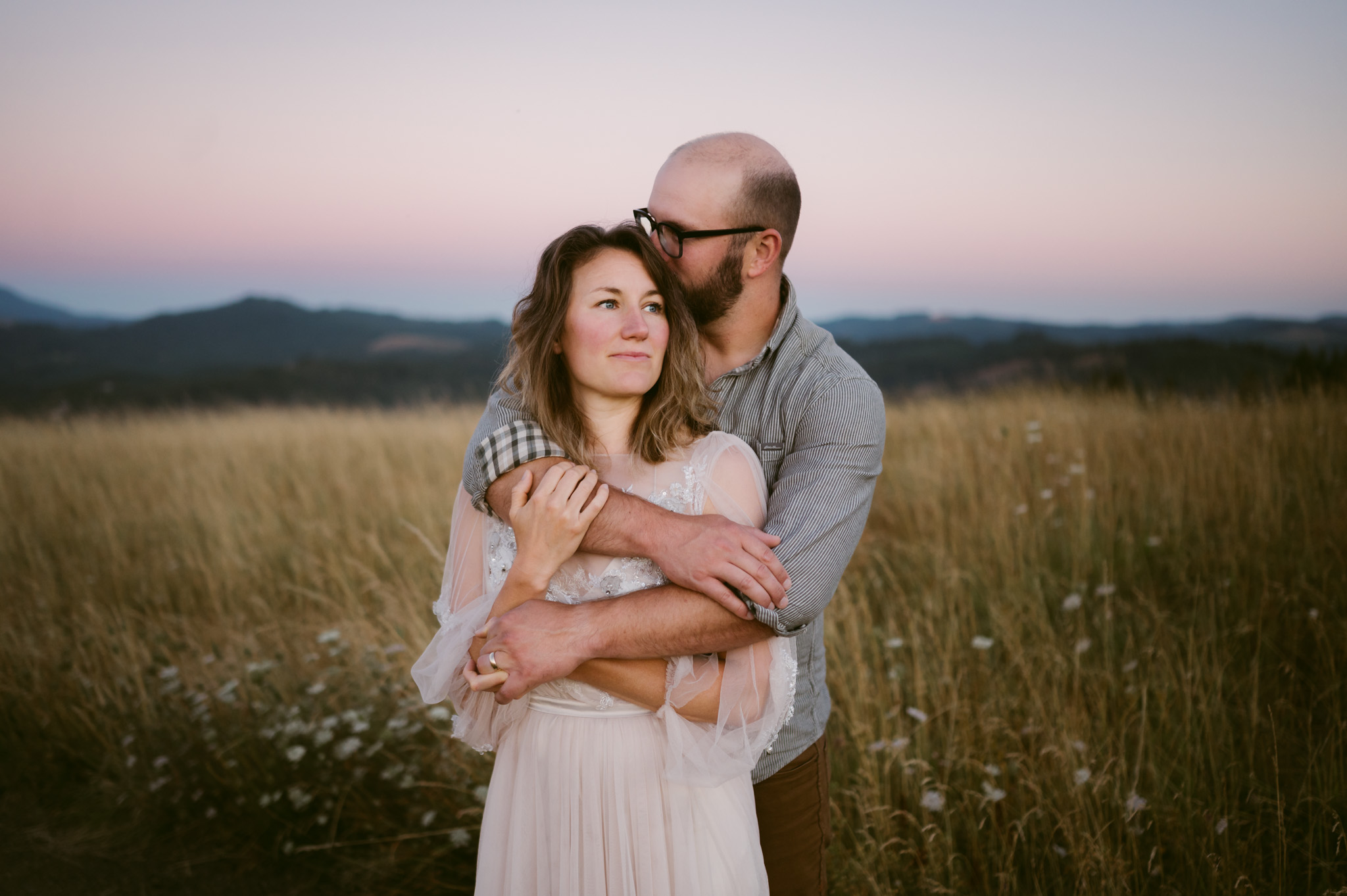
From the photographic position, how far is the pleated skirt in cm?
185

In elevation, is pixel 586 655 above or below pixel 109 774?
above

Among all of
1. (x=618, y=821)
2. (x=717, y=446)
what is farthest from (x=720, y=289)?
(x=618, y=821)

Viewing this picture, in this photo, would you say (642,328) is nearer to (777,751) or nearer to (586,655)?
Result: (586,655)

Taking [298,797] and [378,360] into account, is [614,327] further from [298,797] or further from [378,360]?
[378,360]

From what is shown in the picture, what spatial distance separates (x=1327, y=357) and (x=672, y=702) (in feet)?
35.4

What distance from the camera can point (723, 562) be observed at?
174cm

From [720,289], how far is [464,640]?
3.93 ft

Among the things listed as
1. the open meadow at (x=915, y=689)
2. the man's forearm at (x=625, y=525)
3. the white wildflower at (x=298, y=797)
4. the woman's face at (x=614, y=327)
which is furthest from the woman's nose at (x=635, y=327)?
the white wildflower at (x=298, y=797)

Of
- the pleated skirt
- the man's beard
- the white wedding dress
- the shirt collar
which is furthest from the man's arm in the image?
the man's beard

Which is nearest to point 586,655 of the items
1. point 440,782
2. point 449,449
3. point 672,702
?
point 672,702

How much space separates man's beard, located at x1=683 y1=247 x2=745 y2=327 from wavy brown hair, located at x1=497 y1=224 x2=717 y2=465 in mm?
196

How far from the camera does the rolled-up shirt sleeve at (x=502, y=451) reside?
1935 mm

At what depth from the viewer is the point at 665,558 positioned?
1794 millimetres

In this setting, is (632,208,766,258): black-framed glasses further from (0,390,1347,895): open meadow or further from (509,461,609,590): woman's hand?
(0,390,1347,895): open meadow
